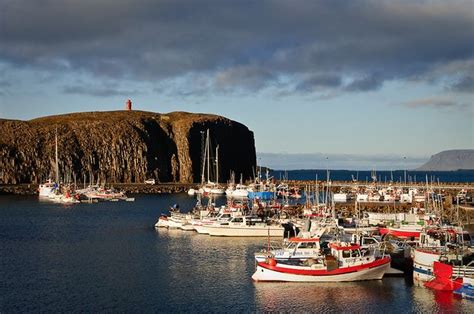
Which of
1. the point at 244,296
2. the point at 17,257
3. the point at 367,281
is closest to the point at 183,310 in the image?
the point at 244,296

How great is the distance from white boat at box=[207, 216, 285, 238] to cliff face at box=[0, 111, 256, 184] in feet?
314

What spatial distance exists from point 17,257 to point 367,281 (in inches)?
1126

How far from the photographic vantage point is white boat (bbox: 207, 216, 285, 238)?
2458 inches

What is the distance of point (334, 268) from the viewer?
40.4m

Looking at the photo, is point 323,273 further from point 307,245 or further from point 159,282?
point 159,282

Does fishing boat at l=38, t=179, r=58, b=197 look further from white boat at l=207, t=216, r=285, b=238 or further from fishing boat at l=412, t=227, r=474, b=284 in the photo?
fishing boat at l=412, t=227, r=474, b=284

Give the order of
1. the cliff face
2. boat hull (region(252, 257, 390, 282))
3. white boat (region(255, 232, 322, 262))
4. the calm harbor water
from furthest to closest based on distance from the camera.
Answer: the cliff face
white boat (region(255, 232, 322, 262))
boat hull (region(252, 257, 390, 282))
the calm harbor water

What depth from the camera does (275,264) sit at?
40906 mm

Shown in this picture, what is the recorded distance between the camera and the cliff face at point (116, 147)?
525ft

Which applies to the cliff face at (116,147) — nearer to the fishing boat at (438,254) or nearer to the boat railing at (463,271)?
the fishing boat at (438,254)

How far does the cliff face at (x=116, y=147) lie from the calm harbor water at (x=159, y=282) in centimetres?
9606

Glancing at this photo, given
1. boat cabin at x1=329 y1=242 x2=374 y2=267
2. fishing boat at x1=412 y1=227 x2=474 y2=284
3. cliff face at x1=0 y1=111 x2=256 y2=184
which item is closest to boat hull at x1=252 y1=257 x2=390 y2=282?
boat cabin at x1=329 y1=242 x2=374 y2=267

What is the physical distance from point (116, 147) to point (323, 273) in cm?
13671

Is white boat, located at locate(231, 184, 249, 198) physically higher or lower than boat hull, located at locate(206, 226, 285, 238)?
higher
